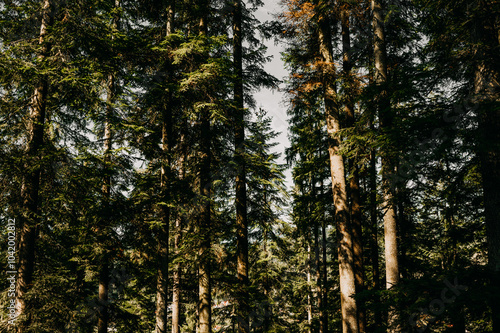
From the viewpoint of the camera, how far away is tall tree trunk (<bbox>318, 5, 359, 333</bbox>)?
769 cm

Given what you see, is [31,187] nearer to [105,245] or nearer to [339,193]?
[105,245]

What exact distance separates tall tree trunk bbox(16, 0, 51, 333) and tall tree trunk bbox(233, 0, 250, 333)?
5.83m

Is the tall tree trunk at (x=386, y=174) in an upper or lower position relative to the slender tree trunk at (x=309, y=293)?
upper

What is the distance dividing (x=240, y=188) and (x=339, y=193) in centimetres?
Result: 387

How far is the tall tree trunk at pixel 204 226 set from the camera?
9750 millimetres

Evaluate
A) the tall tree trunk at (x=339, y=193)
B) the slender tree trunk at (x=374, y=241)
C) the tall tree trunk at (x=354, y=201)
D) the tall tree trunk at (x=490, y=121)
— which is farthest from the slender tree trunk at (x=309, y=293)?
the tall tree trunk at (x=490, y=121)

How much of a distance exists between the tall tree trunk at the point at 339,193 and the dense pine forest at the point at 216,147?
5 cm

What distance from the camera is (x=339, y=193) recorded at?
845cm

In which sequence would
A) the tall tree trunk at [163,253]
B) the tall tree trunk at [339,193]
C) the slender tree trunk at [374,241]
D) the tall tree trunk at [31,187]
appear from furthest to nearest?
the slender tree trunk at [374,241] → the tall tree trunk at [163,253] → the tall tree trunk at [339,193] → the tall tree trunk at [31,187]

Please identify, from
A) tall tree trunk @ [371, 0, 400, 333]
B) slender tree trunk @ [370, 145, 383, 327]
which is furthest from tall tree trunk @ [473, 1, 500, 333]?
slender tree trunk @ [370, 145, 383, 327]

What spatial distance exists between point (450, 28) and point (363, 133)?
9.21 feet

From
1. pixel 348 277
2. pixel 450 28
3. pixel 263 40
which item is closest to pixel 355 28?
pixel 263 40

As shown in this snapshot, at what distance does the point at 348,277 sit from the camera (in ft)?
25.9

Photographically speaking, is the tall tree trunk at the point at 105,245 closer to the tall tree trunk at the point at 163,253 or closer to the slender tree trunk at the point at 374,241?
the tall tree trunk at the point at 163,253
